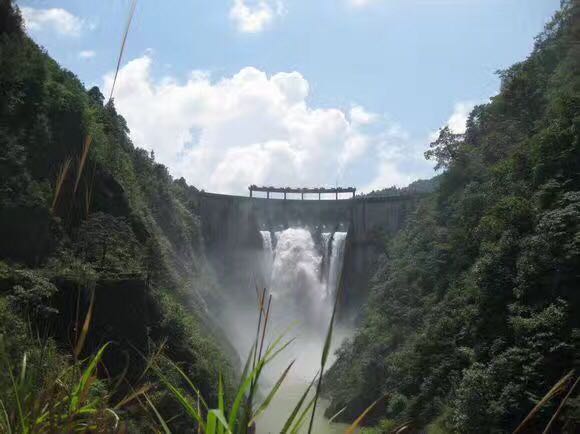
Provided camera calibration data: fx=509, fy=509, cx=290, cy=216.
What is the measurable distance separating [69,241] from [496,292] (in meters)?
14.4

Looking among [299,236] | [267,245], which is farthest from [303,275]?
[267,245]

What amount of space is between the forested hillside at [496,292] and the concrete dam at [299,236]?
18333mm

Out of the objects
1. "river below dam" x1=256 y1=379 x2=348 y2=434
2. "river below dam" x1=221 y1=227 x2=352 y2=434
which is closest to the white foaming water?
"river below dam" x1=221 y1=227 x2=352 y2=434

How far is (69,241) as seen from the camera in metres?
17.4

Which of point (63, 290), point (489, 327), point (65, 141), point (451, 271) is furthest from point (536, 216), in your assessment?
point (65, 141)

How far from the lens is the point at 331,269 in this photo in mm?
50062

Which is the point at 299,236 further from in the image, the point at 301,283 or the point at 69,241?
the point at 69,241

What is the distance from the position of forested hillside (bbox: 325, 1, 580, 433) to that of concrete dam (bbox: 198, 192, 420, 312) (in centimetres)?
1833

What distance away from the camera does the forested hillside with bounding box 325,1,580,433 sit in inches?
533

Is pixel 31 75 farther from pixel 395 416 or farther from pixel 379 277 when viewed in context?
pixel 379 277

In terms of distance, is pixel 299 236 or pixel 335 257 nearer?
pixel 335 257

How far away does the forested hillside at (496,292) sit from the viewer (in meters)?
13.5

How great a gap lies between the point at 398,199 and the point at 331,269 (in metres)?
9.59

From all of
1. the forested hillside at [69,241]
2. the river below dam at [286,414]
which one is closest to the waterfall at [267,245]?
the river below dam at [286,414]
